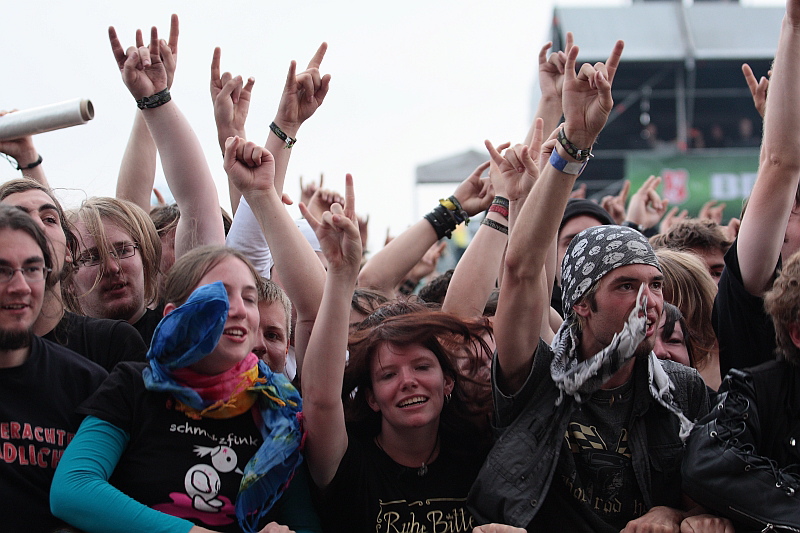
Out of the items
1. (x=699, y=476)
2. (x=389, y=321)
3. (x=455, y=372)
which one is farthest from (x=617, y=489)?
(x=389, y=321)

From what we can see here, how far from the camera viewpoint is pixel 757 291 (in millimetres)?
2609

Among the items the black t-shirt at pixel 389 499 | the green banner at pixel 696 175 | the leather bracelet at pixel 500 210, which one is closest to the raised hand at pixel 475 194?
the leather bracelet at pixel 500 210

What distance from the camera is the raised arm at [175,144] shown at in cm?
304

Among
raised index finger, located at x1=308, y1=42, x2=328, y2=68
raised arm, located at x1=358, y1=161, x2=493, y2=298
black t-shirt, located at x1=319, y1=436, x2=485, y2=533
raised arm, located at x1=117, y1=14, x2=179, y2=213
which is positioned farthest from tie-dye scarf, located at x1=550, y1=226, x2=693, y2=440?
raised arm, located at x1=117, y1=14, x2=179, y2=213

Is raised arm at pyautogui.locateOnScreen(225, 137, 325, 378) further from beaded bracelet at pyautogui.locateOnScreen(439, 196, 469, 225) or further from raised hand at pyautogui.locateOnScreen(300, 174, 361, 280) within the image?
beaded bracelet at pyautogui.locateOnScreen(439, 196, 469, 225)

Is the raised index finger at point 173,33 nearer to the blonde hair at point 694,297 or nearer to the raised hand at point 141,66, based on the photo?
the raised hand at point 141,66

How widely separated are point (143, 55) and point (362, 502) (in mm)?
1694

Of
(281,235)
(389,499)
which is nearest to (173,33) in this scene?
(281,235)

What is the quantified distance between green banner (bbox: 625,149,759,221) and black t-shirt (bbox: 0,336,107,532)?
11.5m

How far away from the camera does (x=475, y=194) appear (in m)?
3.84

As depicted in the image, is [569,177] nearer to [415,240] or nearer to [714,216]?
[415,240]

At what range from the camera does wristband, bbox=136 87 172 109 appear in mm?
3035

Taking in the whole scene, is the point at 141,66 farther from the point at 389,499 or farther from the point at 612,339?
the point at 612,339

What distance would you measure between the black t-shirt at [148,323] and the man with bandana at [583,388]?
1.19 meters
